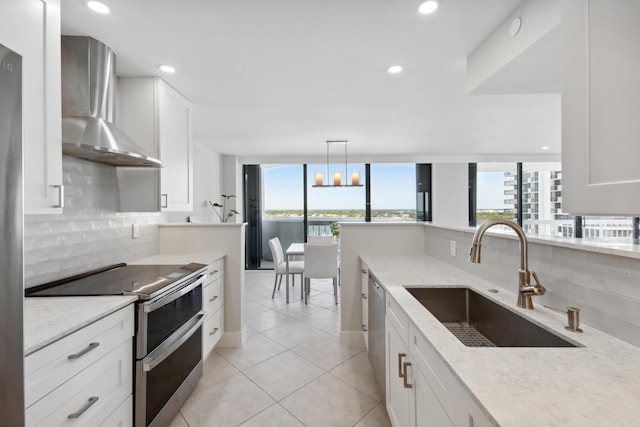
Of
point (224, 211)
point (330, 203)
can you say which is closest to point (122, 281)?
point (224, 211)

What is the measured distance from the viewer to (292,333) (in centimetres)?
301

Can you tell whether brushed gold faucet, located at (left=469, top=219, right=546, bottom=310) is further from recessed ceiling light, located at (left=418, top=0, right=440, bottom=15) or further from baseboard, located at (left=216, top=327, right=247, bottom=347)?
baseboard, located at (left=216, top=327, right=247, bottom=347)

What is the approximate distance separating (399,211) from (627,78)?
230 inches

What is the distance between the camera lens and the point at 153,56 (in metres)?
1.92

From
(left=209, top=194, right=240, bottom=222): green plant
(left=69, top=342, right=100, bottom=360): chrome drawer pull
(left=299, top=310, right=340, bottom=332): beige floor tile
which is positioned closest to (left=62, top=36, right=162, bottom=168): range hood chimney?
(left=69, top=342, right=100, bottom=360): chrome drawer pull

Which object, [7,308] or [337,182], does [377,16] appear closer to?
[7,308]

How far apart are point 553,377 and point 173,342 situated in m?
1.76

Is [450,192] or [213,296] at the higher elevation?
[450,192]

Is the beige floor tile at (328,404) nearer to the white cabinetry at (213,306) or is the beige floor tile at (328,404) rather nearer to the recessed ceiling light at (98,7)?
the white cabinetry at (213,306)

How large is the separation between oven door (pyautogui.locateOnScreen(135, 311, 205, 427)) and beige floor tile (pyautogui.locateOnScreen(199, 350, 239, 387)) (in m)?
0.12

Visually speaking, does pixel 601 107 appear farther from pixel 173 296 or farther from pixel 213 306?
pixel 213 306

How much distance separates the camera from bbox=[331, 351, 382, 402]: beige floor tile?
206 centimetres

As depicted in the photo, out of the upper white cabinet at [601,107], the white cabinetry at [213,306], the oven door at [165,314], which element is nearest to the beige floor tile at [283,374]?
the white cabinetry at [213,306]

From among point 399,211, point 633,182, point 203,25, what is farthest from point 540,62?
point 399,211
